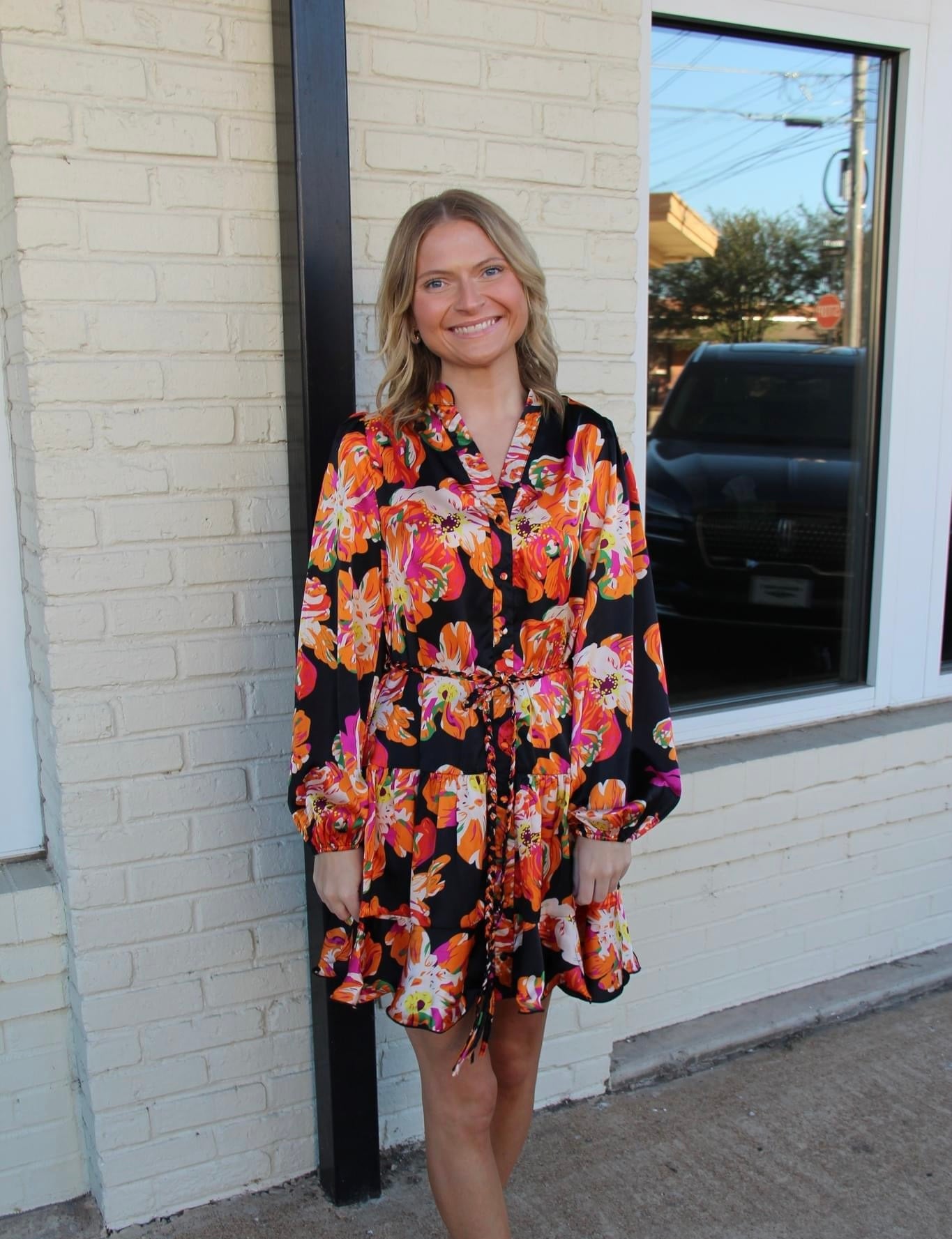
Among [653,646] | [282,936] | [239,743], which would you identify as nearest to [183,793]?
[239,743]

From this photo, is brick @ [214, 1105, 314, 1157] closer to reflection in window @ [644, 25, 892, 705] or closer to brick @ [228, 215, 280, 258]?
reflection in window @ [644, 25, 892, 705]

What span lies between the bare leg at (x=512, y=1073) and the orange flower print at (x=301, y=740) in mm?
539

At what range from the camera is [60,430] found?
1924 mm

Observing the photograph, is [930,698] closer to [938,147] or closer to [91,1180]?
[938,147]

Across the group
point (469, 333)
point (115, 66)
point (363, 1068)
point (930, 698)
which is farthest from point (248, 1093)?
point (930, 698)

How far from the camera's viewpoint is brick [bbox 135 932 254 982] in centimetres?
214

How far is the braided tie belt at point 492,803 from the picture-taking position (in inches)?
69.6

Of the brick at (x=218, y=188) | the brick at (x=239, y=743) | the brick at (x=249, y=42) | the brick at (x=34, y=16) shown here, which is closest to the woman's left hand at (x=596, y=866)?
the brick at (x=239, y=743)

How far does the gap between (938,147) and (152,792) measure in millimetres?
2539

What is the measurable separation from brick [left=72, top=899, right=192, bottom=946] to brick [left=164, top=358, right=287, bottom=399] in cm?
86

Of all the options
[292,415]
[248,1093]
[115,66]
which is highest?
[115,66]

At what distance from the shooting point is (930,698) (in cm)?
328

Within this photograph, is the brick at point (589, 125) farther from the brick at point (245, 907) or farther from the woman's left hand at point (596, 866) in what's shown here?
the brick at point (245, 907)

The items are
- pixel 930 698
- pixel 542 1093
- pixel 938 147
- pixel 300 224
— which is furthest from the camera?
pixel 930 698
